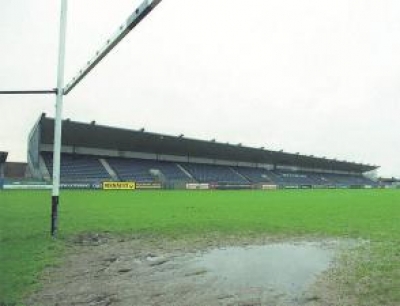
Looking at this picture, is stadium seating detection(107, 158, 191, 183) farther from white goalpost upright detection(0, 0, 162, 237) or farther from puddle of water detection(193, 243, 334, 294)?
puddle of water detection(193, 243, 334, 294)

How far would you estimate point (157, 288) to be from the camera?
7.10 m

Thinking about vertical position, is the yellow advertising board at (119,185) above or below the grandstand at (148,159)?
below

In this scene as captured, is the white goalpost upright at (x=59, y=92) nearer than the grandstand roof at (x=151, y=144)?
Yes

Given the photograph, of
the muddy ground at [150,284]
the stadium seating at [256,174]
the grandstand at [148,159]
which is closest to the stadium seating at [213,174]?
the grandstand at [148,159]

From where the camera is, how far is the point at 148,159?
75.2 metres

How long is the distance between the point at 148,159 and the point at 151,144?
4.73 metres

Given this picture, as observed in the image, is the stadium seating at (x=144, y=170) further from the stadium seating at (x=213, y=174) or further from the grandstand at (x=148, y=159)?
the stadium seating at (x=213, y=174)

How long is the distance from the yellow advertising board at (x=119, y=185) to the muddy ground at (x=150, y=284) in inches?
1737

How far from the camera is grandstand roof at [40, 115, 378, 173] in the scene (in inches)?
2349

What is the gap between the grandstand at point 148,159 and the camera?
2311 inches

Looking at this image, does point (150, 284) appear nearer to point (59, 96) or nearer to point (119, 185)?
point (59, 96)

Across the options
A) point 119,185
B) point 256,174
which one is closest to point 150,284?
point 119,185

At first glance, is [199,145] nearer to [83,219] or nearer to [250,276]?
[83,219]

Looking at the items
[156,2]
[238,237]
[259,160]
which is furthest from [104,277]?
[259,160]
